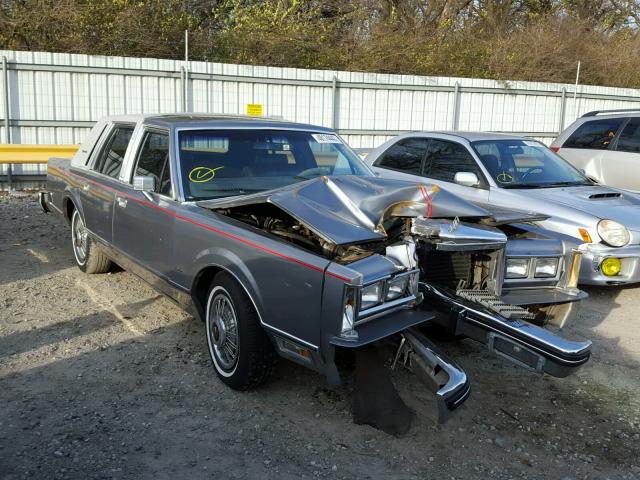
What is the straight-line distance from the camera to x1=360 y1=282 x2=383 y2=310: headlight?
3.29 meters

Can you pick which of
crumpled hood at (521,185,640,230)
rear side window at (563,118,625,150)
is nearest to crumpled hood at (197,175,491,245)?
crumpled hood at (521,185,640,230)

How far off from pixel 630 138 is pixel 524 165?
2407mm

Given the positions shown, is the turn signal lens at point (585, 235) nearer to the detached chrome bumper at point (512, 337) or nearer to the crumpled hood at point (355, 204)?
the crumpled hood at point (355, 204)

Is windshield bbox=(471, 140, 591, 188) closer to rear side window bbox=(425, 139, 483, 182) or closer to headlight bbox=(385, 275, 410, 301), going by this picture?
rear side window bbox=(425, 139, 483, 182)

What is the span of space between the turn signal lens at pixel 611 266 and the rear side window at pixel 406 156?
248 cm

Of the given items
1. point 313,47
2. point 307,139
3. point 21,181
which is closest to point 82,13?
point 21,181

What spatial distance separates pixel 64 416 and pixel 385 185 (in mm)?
2407

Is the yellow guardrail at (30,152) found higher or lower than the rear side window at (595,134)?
lower

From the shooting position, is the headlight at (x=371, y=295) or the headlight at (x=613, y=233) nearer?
the headlight at (x=371, y=295)

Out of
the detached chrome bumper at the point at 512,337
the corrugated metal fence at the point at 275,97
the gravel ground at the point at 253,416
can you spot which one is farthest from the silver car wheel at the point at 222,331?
the corrugated metal fence at the point at 275,97

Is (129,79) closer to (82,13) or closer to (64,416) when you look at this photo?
(82,13)

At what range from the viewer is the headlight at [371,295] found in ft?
10.8

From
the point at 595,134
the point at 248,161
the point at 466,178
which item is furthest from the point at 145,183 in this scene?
the point at 595,134

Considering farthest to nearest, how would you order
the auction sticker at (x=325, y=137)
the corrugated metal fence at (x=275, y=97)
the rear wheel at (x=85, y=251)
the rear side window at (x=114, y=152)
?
the corrugated metal fence at (x=275, y=97) → the rear wheel at (x=85, y=251) → the rear side window at (x=114, y=152) → the auction sticker at (x=325, y=137)
